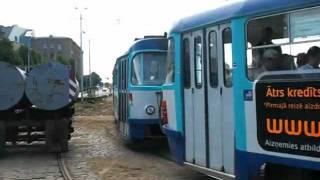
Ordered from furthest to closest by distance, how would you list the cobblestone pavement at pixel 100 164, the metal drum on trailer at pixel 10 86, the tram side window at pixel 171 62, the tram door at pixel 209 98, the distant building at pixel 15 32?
the distant building at pixel 15 32 < the metal drum on trailer at pixel 10 86 < the cobblestone pavement at pixel 100 164 < the tram side window at pixel 171 62 < the tram door at pixel 209 98

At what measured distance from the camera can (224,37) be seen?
8609 mm

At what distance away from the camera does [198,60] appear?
9523 mm

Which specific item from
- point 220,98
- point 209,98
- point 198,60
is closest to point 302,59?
point 220,98

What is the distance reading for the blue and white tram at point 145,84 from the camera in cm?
1509

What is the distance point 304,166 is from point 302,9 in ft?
5.74

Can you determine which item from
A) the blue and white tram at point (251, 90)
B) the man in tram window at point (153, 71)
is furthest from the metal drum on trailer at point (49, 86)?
the blue and white tram at point (251, 90)

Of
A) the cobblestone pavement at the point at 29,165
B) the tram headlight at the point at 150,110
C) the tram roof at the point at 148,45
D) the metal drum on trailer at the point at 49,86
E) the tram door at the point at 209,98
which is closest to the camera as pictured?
the tram door at the point at 209,98

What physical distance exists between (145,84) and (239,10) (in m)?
7.30

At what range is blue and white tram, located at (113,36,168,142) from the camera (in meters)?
15.1

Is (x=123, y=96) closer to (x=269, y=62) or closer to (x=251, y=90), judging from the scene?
(x=251, y=90)

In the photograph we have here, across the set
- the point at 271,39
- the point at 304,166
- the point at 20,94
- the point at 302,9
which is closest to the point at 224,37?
the point at 271,39

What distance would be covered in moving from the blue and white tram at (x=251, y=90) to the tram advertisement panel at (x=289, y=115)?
0.01 m

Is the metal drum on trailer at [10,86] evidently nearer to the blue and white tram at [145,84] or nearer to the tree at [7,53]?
the blue and white tram at [145,84]

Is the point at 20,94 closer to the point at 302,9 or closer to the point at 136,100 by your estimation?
the point at 136,100
